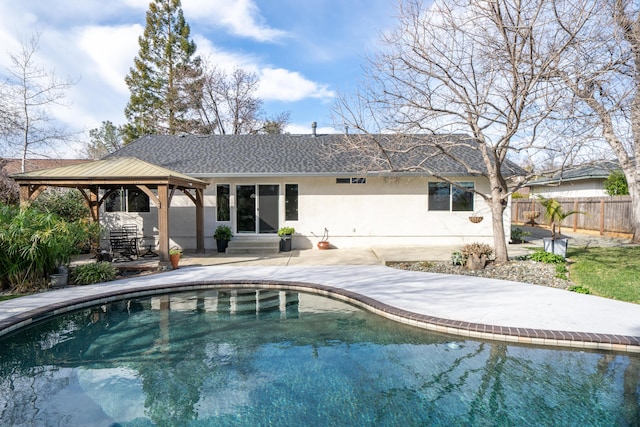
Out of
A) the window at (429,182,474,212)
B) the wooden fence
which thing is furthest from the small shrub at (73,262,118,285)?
the wooden fence

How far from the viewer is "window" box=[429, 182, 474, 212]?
1359 centimetres

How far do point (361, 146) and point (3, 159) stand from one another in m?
15.4

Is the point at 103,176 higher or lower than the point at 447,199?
higher

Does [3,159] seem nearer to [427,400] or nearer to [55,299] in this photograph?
[55,299]

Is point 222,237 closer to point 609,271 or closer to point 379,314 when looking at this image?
point 379,314

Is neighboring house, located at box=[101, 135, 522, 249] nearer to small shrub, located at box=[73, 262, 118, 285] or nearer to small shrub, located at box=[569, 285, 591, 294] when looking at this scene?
small shrub, located at box=[73, 262, 118, 285]

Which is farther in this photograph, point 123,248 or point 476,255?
point 123,248

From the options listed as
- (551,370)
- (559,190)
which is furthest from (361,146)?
(559,190)

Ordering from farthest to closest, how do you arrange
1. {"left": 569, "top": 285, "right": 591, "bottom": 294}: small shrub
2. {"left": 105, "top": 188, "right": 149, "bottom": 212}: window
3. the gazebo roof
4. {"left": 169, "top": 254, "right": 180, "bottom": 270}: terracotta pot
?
{"left": 105, "top": 188, "right": 149, "bottom": 212}: window < {"left": 169, "top": 254, "right": 180, "bottom": 270}: terracotta pot < the gazebo roof < {"left": 569, "top": 285, "right": 591, "bottom": 294}: small shrub

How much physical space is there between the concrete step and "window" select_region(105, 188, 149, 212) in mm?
3795

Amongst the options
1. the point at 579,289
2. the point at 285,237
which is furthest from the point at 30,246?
the point at 579,289

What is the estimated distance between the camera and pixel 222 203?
1365cm

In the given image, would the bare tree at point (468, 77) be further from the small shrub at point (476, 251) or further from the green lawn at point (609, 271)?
the green lawn at point (609, 271)

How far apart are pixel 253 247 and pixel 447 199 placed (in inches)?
288
